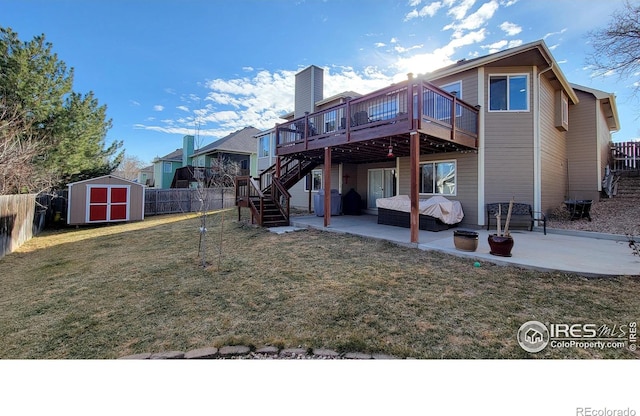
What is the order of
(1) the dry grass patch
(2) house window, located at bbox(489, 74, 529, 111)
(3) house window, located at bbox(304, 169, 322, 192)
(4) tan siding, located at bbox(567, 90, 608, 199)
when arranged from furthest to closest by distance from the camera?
1. (3) house window, located at bbox(304, 169, 322, 192)
2. (4) tan siding, located at bbox(567, 90, 608, 199)
3. (2) house window, located at bbox(489, 74, 529, 111)
4. (1) the dry grass patch

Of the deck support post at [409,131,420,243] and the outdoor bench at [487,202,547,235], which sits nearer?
the deck support post at [409,131,420,243]

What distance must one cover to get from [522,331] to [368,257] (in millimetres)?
3007

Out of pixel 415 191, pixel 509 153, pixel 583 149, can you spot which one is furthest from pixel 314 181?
pixel 583 149

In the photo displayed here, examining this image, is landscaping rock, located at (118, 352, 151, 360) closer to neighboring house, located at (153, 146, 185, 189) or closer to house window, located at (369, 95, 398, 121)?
house window, located at (369, 95, 398, 121)

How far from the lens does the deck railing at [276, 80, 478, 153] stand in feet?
21.0

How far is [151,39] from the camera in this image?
6.27m

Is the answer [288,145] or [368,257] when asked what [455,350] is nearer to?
[368,257]

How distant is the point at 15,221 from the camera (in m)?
7.64

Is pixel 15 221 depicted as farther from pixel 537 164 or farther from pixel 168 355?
pixel 537 164

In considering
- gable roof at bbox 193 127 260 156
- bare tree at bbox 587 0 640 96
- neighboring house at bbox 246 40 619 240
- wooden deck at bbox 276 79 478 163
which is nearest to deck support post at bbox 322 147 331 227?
neighboring house at bbox 246 40 619 240

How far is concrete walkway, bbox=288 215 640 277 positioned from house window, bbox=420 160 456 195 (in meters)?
1.93

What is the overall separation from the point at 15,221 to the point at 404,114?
1098cm

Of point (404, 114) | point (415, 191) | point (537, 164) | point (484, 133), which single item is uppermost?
point (484, 133)

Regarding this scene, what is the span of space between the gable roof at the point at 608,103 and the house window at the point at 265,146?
14.8 metres
